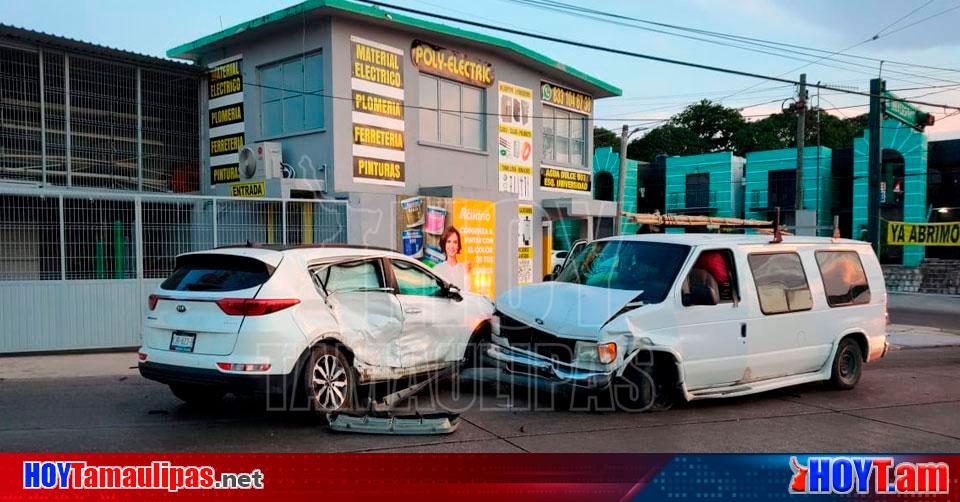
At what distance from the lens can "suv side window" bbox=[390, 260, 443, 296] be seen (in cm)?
769

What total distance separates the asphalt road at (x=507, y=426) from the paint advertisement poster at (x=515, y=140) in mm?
10044

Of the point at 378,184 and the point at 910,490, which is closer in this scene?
the point at 910,490

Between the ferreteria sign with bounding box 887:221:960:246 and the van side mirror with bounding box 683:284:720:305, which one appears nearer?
the van side mirror with bounding box 683:284:720:305

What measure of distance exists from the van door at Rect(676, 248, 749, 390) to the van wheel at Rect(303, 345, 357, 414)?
336cm

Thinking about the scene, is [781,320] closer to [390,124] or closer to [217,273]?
[217,273]

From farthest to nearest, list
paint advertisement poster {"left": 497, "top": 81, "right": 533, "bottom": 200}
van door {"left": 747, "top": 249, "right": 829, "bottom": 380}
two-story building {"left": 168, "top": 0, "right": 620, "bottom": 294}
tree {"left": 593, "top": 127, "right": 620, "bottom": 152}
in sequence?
1. tree {"left": 593, "top": 127, "right": 620, "bottom": 152}
2. paint advertisement poster {"left": 497, "top": 81, "right": 533, "bottom": 200}
3. two-story building {"left": 168, "top": 0, "right": 620, "bottom": 294}
4. van door {"left": 747, "top": 249, "right": 829, "bottom": 380}

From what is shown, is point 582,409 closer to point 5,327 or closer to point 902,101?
point 5,327

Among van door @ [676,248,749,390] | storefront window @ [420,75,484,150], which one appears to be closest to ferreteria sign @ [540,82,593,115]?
storefront window @ [420,75,484,150]

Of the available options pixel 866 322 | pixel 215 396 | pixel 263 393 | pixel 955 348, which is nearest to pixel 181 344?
pixel 263 393

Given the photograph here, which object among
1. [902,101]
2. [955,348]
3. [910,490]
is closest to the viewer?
[910,490]

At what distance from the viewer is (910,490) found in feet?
16.0

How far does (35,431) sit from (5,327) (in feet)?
17.1

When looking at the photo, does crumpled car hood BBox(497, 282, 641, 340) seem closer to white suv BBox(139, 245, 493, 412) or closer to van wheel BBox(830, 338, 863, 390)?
white suv BBox(139, 245, 493, 412)

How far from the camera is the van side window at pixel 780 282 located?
7793 mm
